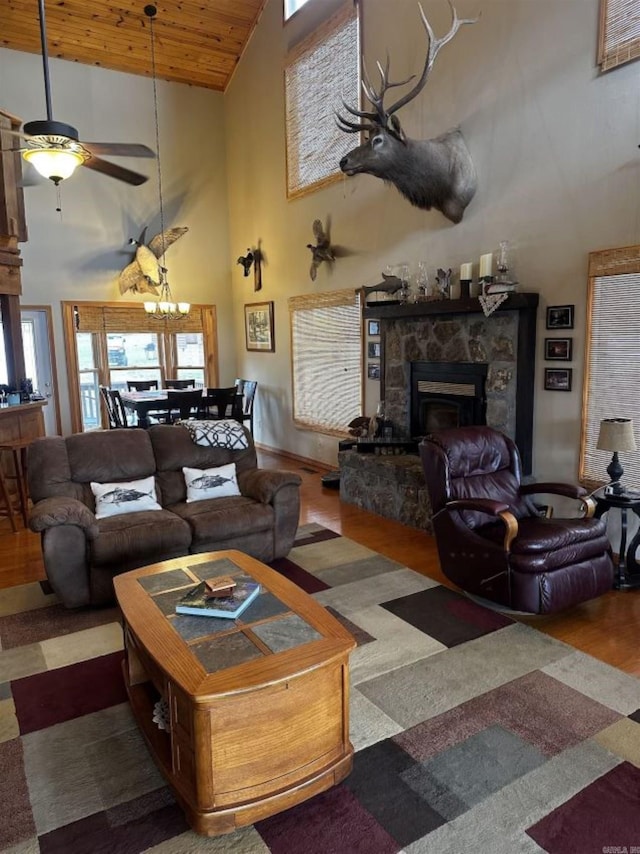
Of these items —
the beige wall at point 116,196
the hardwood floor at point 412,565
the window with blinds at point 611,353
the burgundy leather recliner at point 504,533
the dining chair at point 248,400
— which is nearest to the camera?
the hardwood floor at point 412,565

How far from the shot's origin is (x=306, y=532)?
4809 mm

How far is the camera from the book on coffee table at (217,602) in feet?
7.29

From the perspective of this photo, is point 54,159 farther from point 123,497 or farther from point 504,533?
point 504,533

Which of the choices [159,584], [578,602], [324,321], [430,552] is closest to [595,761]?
[578,602]

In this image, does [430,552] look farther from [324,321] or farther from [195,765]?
[324,321]

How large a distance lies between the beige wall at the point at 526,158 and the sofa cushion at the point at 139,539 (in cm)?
277

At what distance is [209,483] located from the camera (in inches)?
166

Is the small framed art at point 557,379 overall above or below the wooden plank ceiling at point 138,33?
below

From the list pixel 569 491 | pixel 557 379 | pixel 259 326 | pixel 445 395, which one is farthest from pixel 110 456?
pixel 259 326

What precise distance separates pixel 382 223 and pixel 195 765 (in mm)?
5224

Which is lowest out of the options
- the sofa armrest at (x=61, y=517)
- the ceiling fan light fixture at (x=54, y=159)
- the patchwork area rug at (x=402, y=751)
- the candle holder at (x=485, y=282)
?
the patchwork area rug at (x=402, y=751)

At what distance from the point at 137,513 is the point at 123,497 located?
0.50 feet

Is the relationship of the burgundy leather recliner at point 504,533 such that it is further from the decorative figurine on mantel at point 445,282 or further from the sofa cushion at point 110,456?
the sofa cushion at point 110,456

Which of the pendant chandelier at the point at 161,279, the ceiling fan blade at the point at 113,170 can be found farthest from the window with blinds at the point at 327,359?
the ceiling fan blade at the point at 113,170
